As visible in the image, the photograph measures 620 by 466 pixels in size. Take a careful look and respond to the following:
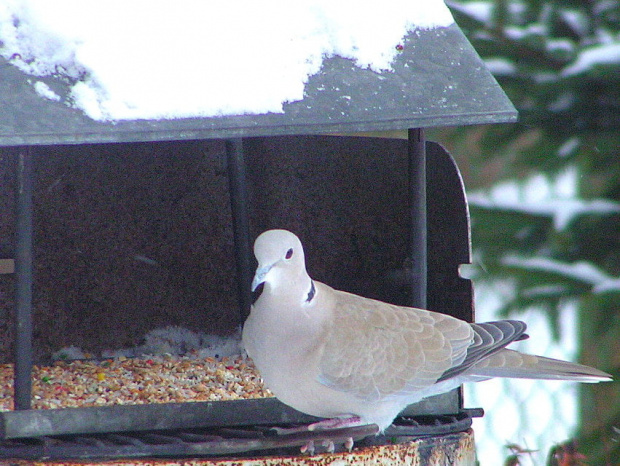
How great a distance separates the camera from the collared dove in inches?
81.7

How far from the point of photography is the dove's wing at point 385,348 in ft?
6.93

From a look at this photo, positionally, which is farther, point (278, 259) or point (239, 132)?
point (278, 259)

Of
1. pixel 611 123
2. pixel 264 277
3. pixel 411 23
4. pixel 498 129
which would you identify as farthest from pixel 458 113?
pixel 498 129

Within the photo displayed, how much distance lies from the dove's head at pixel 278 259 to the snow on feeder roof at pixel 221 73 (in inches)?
11.0

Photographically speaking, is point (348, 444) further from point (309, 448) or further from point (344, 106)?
point (344, 106)

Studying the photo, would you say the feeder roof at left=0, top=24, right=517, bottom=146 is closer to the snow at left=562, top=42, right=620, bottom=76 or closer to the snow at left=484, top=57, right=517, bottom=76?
the snow at left=562, top=42, right=620, bottom=76

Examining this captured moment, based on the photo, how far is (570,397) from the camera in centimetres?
422

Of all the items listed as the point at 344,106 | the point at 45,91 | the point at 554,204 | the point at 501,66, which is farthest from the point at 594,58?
the point at 45,91

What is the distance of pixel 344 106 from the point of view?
189 centimetres

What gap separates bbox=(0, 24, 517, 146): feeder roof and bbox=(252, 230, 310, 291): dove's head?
27cm

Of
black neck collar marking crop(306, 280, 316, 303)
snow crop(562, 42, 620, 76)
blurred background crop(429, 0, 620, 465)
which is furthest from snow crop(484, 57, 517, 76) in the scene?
black neck collar marking crop(306, 280, 316, 303)

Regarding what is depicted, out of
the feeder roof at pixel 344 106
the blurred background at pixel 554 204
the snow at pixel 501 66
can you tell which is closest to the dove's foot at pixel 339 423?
the feeder roof at pixel 344 106

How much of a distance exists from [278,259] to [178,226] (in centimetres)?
110

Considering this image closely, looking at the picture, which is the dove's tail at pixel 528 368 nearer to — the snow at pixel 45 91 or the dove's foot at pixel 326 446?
the dove's foot at pixel 326 446
